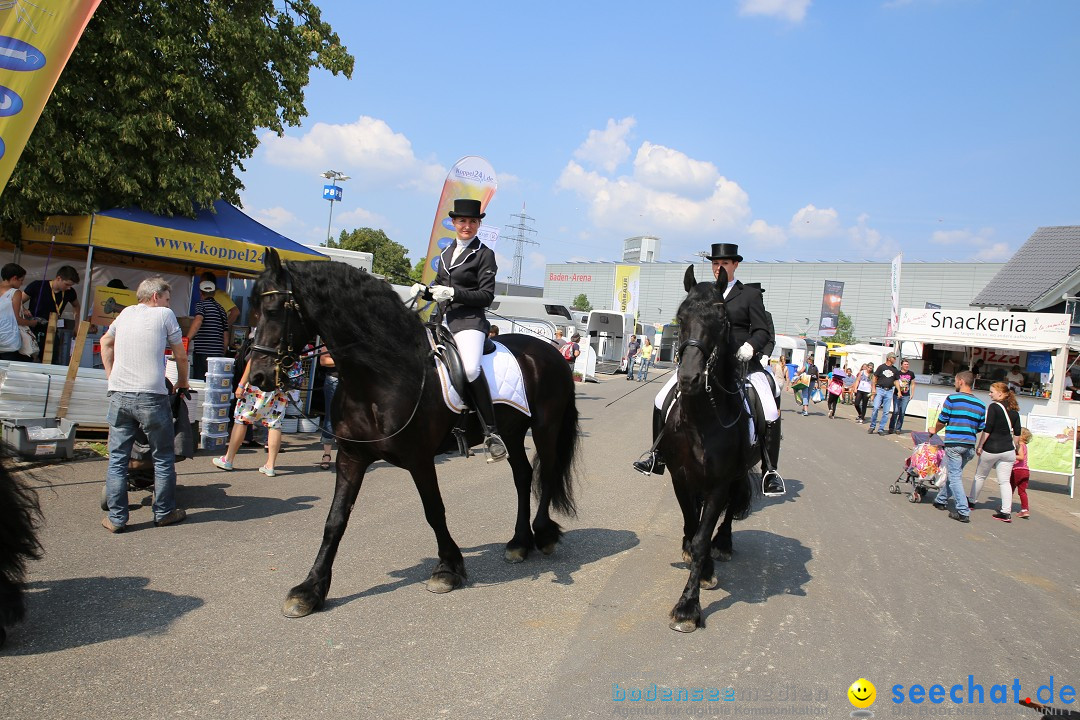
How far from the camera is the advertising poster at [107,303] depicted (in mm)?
10126

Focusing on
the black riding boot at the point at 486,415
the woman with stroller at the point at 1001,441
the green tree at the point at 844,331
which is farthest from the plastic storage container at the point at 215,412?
the green tree at the point at 844,331

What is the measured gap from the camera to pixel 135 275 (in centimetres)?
1269

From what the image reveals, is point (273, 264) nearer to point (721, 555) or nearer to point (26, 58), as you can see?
point (26, 58)

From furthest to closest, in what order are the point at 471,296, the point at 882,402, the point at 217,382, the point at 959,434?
the point at 882,402 < the point at 959,434 < the point at 217,382 < the point at 471,296

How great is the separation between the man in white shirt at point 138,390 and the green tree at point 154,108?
18.9 ft

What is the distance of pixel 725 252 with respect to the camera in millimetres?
5828

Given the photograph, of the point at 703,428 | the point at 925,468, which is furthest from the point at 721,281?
the point at 925,468

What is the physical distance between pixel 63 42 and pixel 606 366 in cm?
3284

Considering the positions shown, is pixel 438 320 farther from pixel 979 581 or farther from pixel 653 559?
pixel 979 581

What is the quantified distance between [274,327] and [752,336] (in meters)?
3.61

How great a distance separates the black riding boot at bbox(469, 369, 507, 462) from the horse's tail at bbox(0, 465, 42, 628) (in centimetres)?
276

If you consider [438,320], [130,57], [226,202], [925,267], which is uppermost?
[925,267]

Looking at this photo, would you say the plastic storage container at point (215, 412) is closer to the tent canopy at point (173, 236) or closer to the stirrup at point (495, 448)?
the tent canopy at point (173, 236)

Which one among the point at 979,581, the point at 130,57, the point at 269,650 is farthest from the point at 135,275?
the point at 979,581
